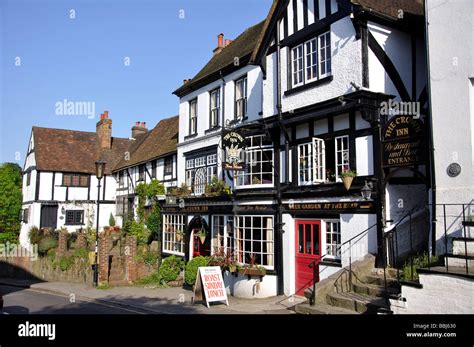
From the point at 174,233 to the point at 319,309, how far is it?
11.8 m

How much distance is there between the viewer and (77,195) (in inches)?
1293

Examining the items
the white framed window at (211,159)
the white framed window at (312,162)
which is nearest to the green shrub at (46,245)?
the white framed window at (211,159)

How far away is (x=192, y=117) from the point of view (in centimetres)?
2116

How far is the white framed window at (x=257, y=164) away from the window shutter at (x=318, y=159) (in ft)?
7.18

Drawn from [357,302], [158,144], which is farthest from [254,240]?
[158,144]

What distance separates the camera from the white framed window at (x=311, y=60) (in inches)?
504

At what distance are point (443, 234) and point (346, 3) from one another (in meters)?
6.88

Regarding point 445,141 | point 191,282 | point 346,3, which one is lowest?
point 191,282

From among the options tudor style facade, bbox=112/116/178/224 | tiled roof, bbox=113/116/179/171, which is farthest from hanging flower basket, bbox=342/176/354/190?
tiled roof, bbox=113/116/179/171

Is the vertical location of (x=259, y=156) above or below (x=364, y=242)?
above

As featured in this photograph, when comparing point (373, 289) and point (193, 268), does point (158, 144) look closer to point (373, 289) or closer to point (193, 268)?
point (193, 268)
